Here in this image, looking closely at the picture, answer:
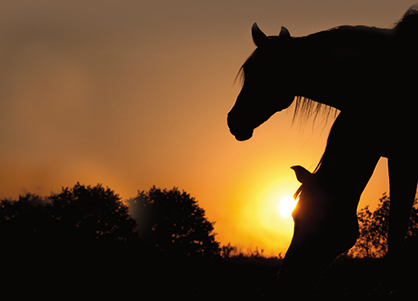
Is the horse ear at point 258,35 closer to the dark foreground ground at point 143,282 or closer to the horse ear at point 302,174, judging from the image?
the horse ear at point 302,174

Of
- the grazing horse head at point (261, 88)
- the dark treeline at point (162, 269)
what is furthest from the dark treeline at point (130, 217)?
the grazing horse head at point (261, 88)

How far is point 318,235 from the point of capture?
94.9 inches

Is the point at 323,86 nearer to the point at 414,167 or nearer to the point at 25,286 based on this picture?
the point at 414,167

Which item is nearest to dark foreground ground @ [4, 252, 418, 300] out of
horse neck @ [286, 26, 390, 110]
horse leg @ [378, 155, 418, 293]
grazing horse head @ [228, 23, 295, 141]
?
grazing horse head @ [228, 23, 295, 141]

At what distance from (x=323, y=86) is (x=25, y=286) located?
11071mm

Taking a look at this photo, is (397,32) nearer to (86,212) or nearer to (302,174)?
(302,174)

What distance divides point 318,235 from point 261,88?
125 centimetres

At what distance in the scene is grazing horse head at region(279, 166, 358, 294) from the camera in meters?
2.40

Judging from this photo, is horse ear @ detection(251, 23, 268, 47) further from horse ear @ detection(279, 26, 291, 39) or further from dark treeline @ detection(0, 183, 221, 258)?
dark treeline @ detection(0, 183, 221, 258)

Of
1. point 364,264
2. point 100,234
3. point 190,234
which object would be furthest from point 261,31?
point 190,234

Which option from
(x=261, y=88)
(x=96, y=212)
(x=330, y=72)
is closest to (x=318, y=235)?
(x=330, y=72)

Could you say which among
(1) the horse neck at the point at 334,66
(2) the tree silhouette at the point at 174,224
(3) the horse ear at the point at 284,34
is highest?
(2) the tree silhouette at the point at 174,224

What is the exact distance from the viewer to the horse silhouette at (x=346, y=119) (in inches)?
95.0

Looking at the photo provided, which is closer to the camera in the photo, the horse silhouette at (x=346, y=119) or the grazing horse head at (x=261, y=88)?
the horse silhouette at (x=346, y=119)
